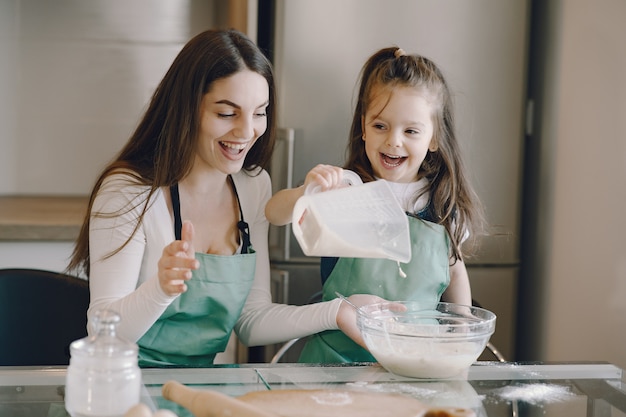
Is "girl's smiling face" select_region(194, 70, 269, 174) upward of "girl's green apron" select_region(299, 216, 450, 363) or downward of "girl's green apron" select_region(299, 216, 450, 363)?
upward

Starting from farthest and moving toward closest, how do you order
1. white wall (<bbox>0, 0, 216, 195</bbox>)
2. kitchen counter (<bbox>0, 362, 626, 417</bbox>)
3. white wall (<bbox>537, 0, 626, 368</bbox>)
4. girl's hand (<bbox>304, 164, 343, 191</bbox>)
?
1. white wall (<bbox>0, 0, 216, 195</bbox>)
2. white wall (<bbox>537, 0, 626, 368</bbox>)
3. girl's hand (<bbox>304, 164, 343, 191</bbox>)
4. kitchen counter (<bbox>0, 362, 626, 417</bbox>)

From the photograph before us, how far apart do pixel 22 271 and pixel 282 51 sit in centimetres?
106

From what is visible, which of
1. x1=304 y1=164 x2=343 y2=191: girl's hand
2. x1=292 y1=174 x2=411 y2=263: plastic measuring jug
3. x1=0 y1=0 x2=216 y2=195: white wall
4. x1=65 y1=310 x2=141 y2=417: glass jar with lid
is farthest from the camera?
x1=0 y1=0 x2=216 y2=195: white wall

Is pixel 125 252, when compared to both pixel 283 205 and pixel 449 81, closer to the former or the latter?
pixel 283 205

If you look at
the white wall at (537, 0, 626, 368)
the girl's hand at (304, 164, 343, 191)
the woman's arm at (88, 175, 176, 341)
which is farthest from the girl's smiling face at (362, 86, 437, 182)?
the white wall at (537, 0, 626, 368)

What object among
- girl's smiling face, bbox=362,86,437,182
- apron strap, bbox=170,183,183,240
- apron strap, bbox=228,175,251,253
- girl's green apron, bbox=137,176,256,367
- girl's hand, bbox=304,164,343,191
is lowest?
girl's green apron, bbox=137,176,256,367

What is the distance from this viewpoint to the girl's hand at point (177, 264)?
4.21 feet

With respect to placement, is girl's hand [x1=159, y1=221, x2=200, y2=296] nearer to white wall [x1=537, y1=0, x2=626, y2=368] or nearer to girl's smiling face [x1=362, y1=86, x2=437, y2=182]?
girl's smiling face [x1=362, y1=86, x2=437, y2=182]

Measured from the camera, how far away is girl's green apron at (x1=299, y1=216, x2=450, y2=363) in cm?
176

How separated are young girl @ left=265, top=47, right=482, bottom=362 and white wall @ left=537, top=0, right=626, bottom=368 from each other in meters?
0.57

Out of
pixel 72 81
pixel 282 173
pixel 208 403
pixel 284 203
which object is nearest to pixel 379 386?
pixel 208 403

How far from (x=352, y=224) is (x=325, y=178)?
0.15 m

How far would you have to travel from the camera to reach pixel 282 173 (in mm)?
2439

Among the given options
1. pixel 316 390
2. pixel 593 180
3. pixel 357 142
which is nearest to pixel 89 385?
pixel 316 390
